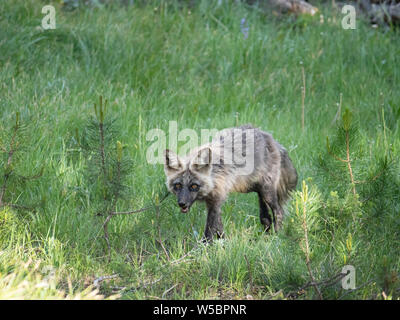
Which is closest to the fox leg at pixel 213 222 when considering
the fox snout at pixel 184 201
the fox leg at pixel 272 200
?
the fox snout at pixel 184 201

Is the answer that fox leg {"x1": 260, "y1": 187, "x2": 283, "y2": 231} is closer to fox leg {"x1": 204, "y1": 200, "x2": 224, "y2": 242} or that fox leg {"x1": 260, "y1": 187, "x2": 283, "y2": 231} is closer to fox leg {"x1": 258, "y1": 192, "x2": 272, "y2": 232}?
fox leg {"x1": 258, "y1": 192, "x2": 272, "y2": 232}

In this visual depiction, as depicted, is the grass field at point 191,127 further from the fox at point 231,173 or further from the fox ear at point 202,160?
the fox ear at point 202,160

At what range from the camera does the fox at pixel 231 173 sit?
541cm

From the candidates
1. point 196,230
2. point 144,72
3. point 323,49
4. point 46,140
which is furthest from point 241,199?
point 323,49

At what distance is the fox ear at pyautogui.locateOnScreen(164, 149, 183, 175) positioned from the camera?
212 inches

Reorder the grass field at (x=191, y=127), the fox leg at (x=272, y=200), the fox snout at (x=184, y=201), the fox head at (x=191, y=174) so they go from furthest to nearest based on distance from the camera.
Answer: the fox leg at (x=272, y=200) < the fox head at (x=191, y=174) < the fox snout at (x=184, y=201) < the grass field at (x=191, y=127)

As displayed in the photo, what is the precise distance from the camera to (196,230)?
18.8 feet

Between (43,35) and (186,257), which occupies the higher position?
(43,35)

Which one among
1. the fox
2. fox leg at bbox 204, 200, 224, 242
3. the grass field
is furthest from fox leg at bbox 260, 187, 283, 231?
fox leg at bbox 204, 200, 224, 242

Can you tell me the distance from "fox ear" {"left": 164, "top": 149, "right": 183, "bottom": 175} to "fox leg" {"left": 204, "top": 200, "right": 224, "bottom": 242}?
1.70 ft

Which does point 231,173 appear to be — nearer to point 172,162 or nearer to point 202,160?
point 202,160
